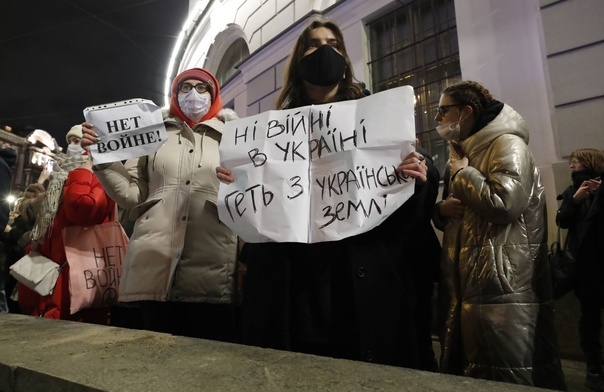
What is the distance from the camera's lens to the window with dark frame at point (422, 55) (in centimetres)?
513

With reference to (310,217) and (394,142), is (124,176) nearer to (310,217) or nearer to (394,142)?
(310,217)

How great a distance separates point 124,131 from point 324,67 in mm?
1043

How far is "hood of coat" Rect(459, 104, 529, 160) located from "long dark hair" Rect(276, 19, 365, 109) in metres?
0.71

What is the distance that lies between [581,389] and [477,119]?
225cm

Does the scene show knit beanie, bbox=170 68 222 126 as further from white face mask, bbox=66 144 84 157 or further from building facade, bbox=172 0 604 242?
→ building facade, bbox=172 0 604 242

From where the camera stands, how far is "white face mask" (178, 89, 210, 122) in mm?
2361

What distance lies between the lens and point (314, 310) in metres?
1.54

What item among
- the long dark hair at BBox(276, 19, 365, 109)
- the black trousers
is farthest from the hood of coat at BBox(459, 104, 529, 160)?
the black trousers

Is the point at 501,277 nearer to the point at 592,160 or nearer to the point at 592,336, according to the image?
the point at 592,336

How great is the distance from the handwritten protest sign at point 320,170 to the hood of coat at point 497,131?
2.44ft

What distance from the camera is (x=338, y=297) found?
1.54 meters

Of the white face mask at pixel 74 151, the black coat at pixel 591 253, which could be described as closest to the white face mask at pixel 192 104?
the white face mask at pixel 74 151

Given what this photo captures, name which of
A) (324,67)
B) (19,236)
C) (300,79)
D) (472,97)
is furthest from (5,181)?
(472,97)

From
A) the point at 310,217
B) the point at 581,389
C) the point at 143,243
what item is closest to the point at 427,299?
the point at 310,217
